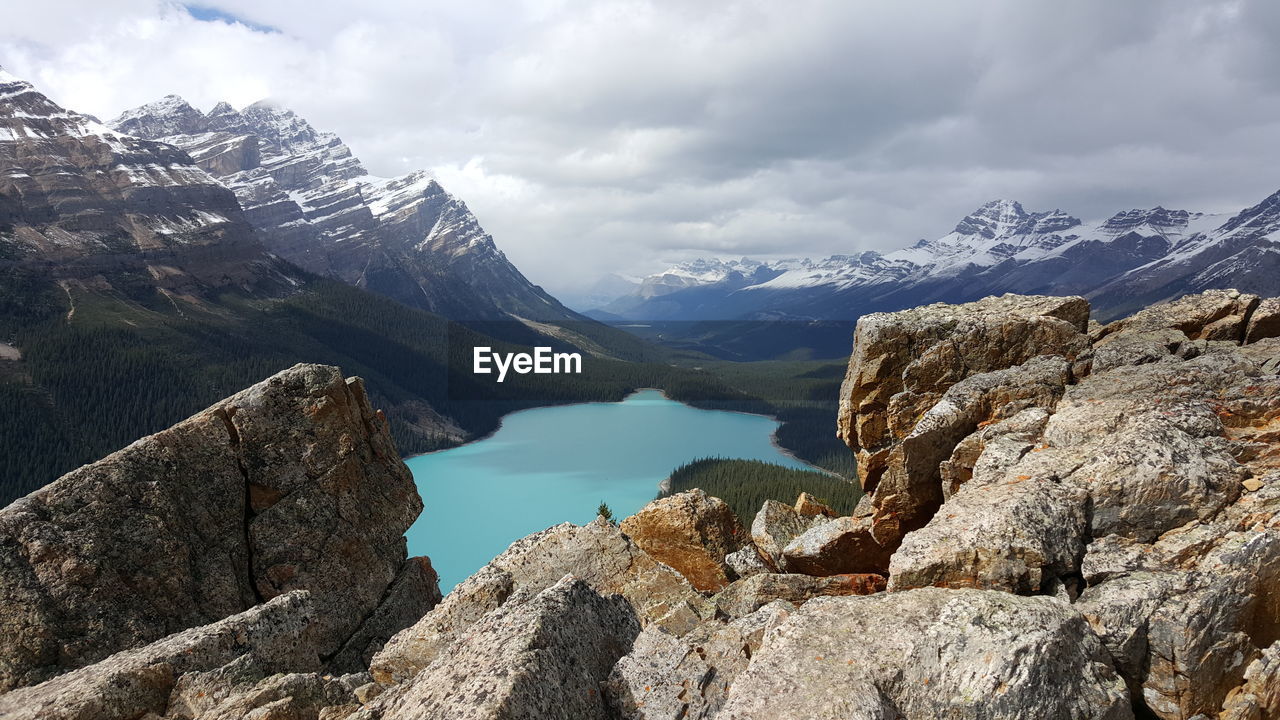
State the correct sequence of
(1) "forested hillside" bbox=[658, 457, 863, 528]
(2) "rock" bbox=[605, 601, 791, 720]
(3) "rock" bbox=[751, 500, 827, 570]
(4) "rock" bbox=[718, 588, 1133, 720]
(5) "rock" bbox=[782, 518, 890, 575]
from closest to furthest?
1. (4) "rock" bbox=[718, 588, 1133, 720]
2. (2) "rock" bbox=[605, 601, 791, 720]
3. (5) "rock" bbox=[782, 518, 890, 575]
4. (3) "rock" bbox=[751, 500, 827, 570]
5. (1) "forested hillside" bbox=[658, 457, 863, 528]

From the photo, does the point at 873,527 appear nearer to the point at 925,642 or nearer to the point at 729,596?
the point at 729,596

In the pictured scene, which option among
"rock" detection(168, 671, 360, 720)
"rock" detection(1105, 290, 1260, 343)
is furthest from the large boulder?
"rock" detection(168, 671, 360, 720)

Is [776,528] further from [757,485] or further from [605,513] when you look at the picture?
[757,485]

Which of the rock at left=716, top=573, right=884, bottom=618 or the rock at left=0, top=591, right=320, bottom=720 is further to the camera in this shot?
the rock at left=716, top=573, right=884, bottom=618

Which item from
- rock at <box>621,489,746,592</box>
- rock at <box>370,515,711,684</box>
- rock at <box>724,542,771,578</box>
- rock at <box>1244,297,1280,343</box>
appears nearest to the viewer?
rock at <box>370,515,711,684</box>

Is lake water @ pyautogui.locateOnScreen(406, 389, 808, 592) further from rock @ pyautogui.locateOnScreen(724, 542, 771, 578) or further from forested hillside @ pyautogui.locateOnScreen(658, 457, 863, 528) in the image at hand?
rock @ pyautogui.locateOnScreen(724, 542, 771, 578)

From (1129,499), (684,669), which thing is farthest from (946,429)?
(684,669)

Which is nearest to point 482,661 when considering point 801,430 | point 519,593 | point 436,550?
point 519,593
